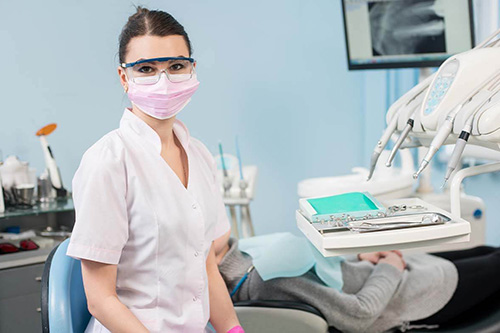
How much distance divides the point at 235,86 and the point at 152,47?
2299mm

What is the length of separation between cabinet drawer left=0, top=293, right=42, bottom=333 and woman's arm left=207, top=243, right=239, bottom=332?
3.77ft

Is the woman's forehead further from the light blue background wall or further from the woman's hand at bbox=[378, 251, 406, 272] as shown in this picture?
the light blue background wall

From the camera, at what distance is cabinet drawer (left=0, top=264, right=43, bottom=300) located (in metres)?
2.23

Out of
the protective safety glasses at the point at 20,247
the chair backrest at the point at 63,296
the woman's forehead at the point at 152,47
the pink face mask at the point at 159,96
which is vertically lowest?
the protective safety glasses at the point at 20,247

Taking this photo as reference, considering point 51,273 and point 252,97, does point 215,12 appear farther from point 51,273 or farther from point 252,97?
point 51,273

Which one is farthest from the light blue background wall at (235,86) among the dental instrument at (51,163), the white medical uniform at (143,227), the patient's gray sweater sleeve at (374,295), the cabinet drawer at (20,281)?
the white medical uniform at (143,227)

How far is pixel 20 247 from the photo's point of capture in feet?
7.72

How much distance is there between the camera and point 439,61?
2.81 metres

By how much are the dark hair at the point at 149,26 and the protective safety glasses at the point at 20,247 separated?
1.35 m

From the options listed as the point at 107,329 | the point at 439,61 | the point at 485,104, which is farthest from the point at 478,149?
the point at 439,61

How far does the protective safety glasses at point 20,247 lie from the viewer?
2314 millimetres

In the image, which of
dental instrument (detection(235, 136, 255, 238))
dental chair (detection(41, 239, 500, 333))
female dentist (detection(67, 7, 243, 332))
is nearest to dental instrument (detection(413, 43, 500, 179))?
female dentist (detection(67, 7, 243, 332))

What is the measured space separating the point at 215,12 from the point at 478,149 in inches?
84.7

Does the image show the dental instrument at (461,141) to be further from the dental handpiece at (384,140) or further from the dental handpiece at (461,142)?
the dental handpiece at (384,140)
